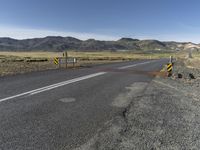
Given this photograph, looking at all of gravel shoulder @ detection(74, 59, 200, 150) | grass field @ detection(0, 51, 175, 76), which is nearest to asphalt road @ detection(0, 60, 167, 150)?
gravel shoulder @ detection(74, 59, 200, 150)

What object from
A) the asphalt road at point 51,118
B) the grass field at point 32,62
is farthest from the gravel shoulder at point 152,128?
the grass field at point 32,62

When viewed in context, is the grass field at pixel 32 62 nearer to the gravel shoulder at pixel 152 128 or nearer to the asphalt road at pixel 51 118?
the asphalt road at pixel 51 118

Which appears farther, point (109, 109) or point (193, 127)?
point (109, 109)

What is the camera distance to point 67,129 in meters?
4.79

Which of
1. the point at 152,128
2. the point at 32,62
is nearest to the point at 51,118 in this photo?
the point at 152,128

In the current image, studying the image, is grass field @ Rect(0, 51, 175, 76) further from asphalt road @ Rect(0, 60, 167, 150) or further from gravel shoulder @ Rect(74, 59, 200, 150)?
gravel shoulder @ Rect(74, 59, 200, 150)

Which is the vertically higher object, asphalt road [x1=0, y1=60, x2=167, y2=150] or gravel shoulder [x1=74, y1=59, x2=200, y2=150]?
asphalt road [x1=0, y1=60, x2=167, y2=150]

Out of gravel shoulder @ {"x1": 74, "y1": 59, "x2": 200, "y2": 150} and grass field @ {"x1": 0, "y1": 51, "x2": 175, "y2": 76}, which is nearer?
gravel shoulder @ {"x1": 74, "y1": 59, "x2": 200, "y2": 150}

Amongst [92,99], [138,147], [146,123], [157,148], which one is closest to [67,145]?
[138,147]

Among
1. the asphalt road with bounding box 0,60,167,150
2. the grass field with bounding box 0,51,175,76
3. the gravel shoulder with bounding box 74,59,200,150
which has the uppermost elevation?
the asphalt road with bounding box 0,60,167,150

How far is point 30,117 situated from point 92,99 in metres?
2.73

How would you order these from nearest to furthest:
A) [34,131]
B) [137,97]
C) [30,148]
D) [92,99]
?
[30,148], [34,131], [92,99], [137,97]

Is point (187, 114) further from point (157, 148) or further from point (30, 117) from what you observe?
point (30, 117)

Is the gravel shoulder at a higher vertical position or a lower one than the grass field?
higher
